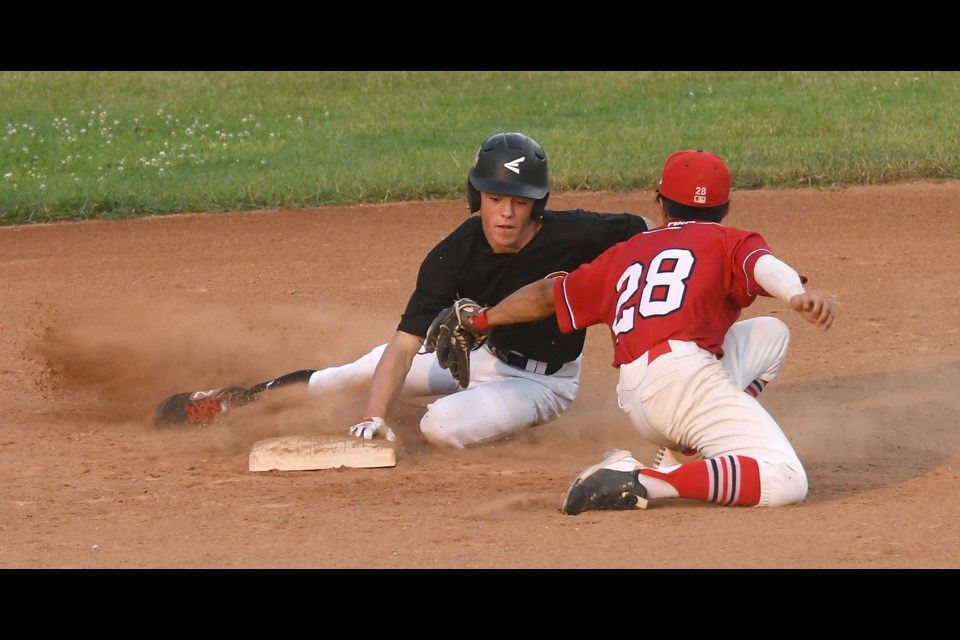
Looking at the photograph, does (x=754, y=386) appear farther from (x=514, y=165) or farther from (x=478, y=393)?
(x=514, y=165)

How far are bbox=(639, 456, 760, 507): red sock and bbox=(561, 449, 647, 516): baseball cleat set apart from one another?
111 mm

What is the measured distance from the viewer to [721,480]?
4148 mm

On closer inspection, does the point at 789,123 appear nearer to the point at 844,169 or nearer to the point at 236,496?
the point at 844,169

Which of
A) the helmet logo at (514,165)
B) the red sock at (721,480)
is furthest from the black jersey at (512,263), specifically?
the red sock at (721,480)

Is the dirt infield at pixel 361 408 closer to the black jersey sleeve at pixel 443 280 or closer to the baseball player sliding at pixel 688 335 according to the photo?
the baseball player sliding at pixel 688 335

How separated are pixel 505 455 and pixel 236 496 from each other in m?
1.15

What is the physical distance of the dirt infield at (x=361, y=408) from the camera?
12.8ft

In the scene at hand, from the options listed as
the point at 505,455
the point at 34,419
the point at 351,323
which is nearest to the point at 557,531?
the point at 505,455

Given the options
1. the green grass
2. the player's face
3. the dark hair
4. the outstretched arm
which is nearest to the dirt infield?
the green grass

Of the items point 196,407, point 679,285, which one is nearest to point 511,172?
point 679,285

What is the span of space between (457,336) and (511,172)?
2.40ft

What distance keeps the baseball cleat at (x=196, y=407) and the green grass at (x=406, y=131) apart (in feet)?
13.0

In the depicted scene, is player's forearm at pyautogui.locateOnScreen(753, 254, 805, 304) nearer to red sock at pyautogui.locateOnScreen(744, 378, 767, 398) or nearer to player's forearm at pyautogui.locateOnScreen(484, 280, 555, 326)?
red sock at pyautogui.locateOnScreen(744, 378, 767, 398)

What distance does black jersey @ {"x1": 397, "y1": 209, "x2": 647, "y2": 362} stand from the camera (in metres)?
5.27
